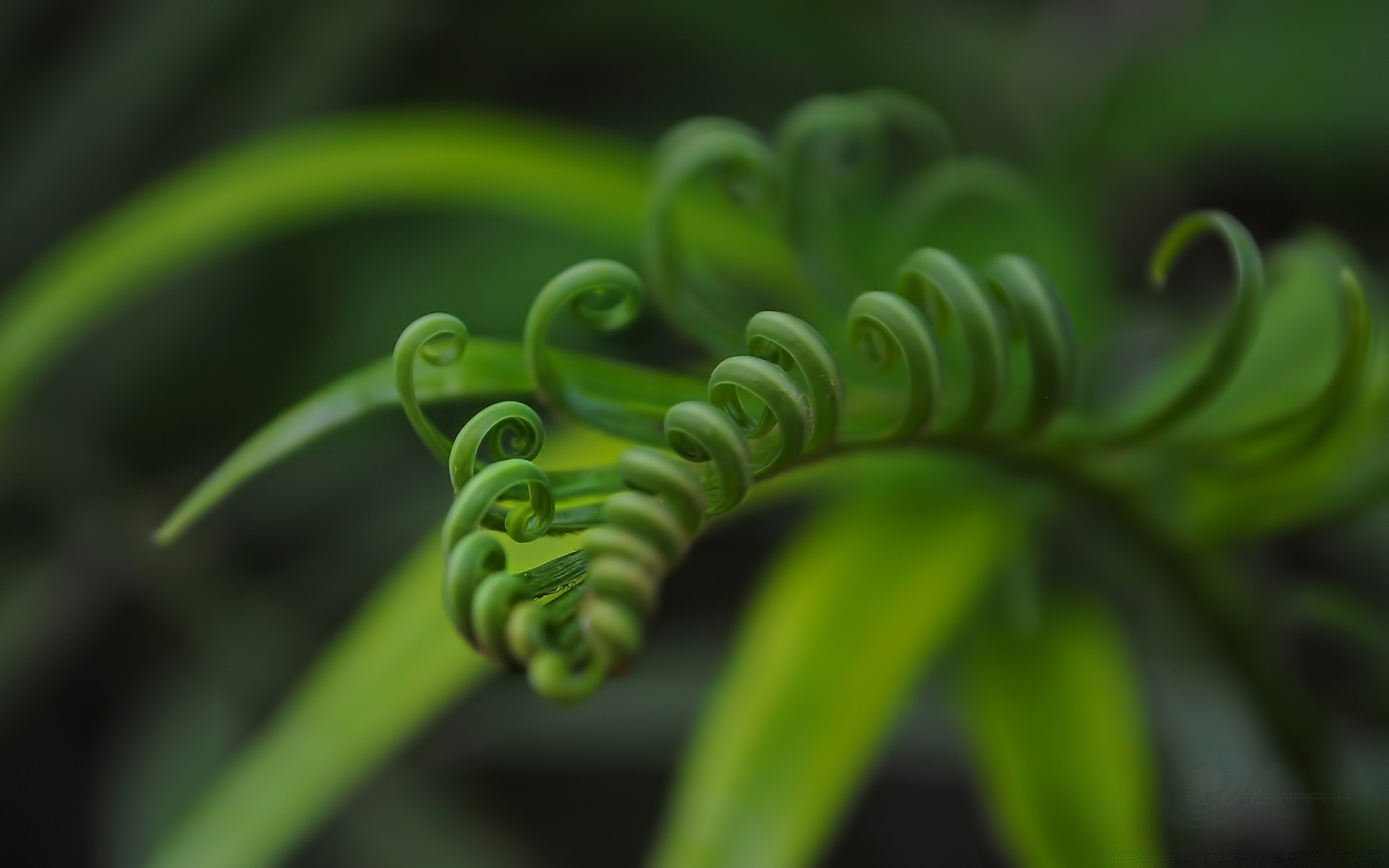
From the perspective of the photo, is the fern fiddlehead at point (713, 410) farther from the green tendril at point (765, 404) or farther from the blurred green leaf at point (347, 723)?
the blurred green leaf at point (347, 723)

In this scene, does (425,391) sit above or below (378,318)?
above

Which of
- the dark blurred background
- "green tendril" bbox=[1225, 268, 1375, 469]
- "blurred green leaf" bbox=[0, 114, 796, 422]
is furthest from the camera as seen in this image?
the dark blurred background

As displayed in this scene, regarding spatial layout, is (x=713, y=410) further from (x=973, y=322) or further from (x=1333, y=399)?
(x=1333, y=399)

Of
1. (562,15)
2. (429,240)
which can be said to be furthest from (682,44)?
(429,240)

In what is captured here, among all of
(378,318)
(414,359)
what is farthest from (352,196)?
(414,359)

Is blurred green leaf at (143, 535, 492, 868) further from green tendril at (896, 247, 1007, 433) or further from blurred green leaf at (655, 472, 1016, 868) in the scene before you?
green tendril at (896, 247, 1007, 433)

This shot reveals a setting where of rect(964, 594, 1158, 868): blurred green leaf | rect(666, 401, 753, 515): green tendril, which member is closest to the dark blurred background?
rect(964, 594, 1158, 868): blurred green leaf

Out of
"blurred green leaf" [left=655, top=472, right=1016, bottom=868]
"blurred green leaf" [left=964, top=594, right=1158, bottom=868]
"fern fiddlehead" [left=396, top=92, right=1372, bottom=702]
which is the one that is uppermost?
"fern fiddlehead" [left=396, top=92, right=1372, bottom=702]
